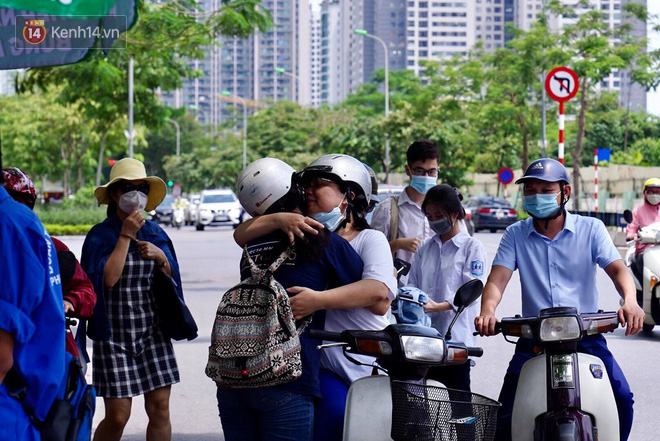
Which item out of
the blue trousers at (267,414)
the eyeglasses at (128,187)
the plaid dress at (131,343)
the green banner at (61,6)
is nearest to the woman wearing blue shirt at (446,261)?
the plaid dress at (131,343)

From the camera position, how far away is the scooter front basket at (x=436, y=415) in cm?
332

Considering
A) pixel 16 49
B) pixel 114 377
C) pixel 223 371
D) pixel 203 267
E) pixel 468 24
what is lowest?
pixel 203 267

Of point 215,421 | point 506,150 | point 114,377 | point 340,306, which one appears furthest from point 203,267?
point 506,150

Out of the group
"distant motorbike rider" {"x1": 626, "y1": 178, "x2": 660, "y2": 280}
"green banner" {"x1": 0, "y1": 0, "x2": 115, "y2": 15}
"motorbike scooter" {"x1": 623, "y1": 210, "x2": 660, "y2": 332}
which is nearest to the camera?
"green banner" {"x1": 0, "y1": 0, "x2": 115, "y2": 15}

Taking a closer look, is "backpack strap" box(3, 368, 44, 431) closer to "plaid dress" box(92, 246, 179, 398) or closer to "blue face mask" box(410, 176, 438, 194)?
"plaid dress" box(92, 246, 179, 398)

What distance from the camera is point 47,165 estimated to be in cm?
5459

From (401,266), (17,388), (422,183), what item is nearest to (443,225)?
(401,266)

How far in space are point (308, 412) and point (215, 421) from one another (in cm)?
362

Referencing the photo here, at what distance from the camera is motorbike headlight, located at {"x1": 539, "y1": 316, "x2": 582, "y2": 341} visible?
A: 155 inches

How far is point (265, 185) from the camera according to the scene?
3.94 metres

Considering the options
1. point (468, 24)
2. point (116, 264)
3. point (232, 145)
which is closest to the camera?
point (116, 264)

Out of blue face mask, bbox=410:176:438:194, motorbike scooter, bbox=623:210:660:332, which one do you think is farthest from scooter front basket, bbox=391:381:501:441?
motorbike scooter, bbox=623:210:660:332

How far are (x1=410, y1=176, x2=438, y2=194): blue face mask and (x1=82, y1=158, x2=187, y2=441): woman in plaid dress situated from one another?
5.78ft

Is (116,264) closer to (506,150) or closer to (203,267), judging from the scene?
(203,267)
